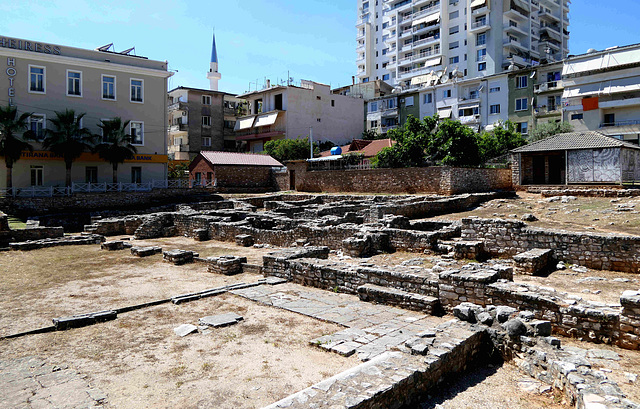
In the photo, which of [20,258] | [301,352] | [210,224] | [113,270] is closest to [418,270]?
[301,352]

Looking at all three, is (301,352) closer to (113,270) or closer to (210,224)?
(113,270)

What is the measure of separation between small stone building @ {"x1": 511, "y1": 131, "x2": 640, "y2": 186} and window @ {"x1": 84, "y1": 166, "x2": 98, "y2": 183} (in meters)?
32.6

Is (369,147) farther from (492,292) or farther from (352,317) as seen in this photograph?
(352,317)

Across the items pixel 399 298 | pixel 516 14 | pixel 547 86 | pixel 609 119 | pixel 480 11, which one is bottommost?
pixel 399 298

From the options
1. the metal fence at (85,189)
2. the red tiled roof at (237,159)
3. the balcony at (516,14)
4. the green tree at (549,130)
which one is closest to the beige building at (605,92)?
the green tree at (549,130)

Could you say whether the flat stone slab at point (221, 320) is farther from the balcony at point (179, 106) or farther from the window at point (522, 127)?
the balcony at point (179, 106)

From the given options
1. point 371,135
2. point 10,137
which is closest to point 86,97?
point 10,137

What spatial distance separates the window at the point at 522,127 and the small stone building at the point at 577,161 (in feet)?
66.8

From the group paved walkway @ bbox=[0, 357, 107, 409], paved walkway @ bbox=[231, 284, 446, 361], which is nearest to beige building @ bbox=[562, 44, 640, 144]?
paved walkway @ bbox=[231, 284, 446, 361]

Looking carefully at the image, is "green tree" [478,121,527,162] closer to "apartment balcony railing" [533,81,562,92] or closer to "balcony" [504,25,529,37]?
"apartment balcony railing" [533,81,562,92]

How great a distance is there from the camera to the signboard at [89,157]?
31250mm

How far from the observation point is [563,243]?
12.1 metres

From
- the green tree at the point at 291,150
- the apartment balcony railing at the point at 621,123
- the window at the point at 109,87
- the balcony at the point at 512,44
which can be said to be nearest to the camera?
the window at the point at 109,87

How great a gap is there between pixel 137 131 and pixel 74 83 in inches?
230
